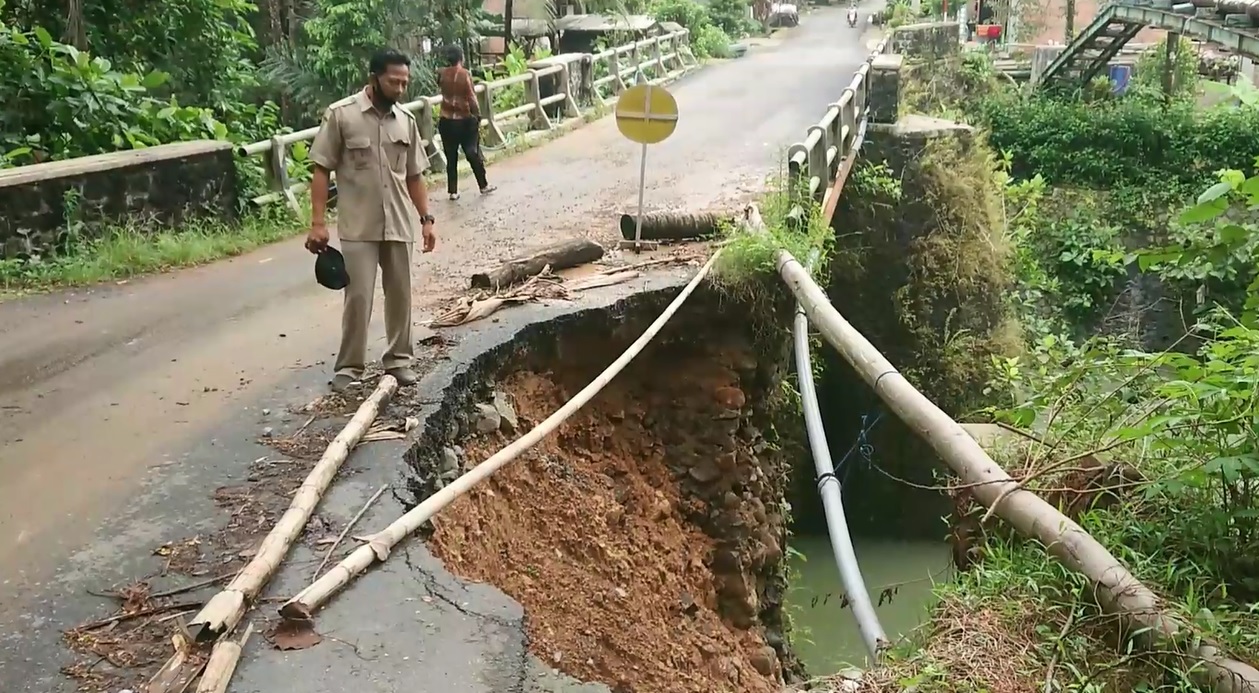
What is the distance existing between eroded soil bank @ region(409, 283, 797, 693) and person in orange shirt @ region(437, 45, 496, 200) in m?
4.68

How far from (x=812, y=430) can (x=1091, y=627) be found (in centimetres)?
270

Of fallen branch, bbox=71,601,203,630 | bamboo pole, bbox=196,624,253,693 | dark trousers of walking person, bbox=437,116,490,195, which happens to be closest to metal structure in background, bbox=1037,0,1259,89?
dark trousers of walking person, bbox=437,116,490,195

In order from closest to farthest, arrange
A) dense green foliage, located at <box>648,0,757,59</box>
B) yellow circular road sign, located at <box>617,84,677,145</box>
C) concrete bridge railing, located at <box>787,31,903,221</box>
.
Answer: yellow circular road sign, located at <box>617,84,677,145</box> → concrete bridge railing, located at <box>787,31,903,221</box> → dense green foliage, located at <box>648,0,757,59</box>

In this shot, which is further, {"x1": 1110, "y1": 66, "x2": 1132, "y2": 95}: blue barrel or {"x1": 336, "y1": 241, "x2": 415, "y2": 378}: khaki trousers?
{"x1": 1110, "y1": 66, "x2": 1132, "y2": 95}: blue barrel

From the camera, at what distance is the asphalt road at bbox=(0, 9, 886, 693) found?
14.5 feet

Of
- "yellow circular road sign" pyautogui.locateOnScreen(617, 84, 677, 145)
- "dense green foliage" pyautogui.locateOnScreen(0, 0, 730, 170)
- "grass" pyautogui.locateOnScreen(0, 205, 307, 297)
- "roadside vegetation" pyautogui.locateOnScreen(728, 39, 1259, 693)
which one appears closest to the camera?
"roadside vegetation" pyautogui.locateOnScreen(728, 39, 1259, 693)

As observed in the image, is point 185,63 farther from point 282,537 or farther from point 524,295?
point 282,537

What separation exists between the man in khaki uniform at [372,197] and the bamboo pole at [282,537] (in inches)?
18.5

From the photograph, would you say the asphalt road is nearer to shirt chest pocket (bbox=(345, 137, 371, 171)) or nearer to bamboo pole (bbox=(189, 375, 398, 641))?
bamboo pole (bbox=(189, 375, 398, 641))

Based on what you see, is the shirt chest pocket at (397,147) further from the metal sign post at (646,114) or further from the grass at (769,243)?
the metal sign post at (646,114)

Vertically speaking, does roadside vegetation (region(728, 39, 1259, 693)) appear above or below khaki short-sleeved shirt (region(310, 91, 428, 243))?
below

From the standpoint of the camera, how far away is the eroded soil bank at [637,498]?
5727mm

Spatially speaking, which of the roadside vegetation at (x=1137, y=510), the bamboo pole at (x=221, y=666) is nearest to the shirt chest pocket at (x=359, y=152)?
the bamboo pole at (x=221, y=666)

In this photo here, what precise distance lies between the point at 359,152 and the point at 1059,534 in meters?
3.99
